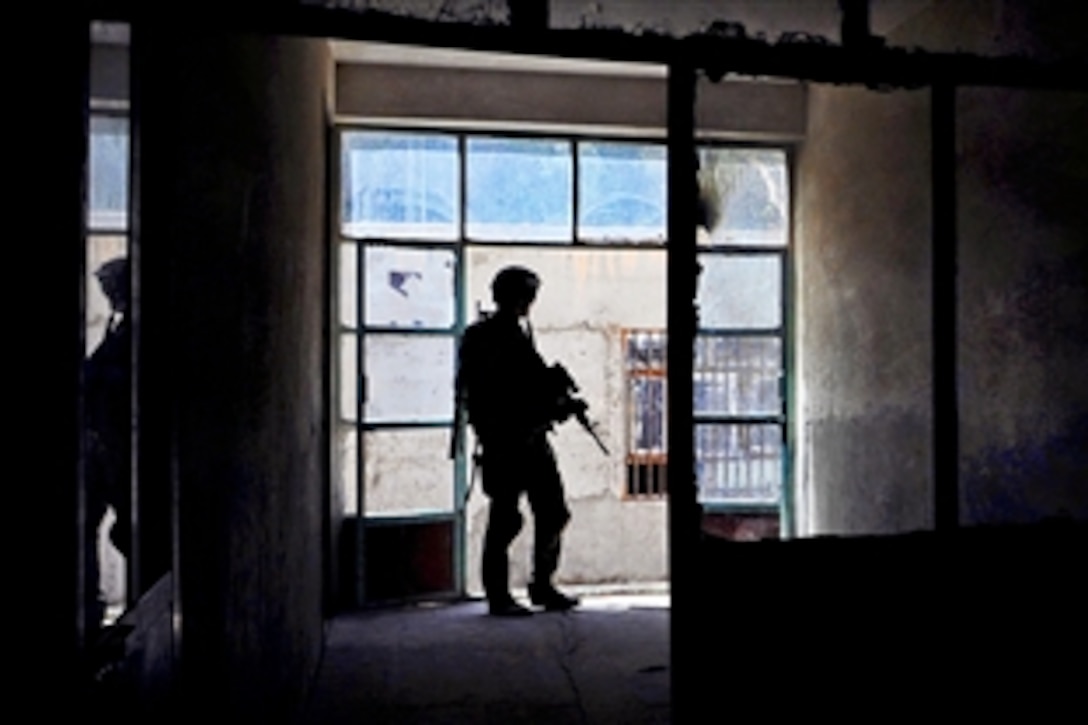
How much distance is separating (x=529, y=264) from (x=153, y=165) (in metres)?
3.88

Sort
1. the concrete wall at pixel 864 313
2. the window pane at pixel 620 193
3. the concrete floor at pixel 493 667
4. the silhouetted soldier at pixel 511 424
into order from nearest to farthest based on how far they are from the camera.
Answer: the concrete floor at pixel 493 667 < the concrete wall at pixel 864 313 < the silhouetted soldier at pixel 511 424 < the window pane at pixel 620 193

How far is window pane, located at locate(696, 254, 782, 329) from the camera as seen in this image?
432 centimetres

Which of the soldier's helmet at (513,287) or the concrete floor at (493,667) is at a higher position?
the soldier's helmet at (513,287)

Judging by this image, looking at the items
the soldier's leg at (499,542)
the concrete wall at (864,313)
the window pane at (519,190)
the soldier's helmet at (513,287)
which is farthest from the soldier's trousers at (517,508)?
the concrete wall at (864,313)

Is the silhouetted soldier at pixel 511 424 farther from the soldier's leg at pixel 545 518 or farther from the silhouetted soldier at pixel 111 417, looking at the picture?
the silhouetted soldier at pixel 111 417

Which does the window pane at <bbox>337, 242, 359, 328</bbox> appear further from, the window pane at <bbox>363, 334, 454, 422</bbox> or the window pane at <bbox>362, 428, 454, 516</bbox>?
the window pane at <bbox>362, 428, 454, 516</bbox>

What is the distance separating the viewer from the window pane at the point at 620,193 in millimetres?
4266

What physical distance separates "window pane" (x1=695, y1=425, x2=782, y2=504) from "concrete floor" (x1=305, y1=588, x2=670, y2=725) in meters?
0.71

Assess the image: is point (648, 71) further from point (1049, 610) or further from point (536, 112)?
point (1049, 610)

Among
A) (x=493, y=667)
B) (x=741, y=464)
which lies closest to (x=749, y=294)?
(x=741, y=464)

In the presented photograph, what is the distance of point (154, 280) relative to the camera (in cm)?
122

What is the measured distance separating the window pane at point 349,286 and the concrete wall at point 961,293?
2.23m

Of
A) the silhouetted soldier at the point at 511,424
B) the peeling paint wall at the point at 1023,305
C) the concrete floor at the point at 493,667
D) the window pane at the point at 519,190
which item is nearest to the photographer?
the peeling paint wall at the point at 1023,305

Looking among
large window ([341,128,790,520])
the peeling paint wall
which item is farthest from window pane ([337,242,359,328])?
the peeling paint wall
